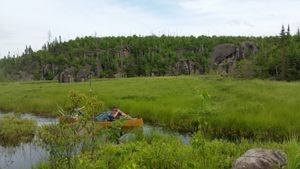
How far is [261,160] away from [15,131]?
1814 cm

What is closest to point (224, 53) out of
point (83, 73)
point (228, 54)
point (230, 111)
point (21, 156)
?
point (228, 54)

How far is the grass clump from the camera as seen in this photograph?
23.4 meters

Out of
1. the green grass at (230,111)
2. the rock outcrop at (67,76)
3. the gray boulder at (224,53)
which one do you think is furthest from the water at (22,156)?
the gray boulder at (224,53)

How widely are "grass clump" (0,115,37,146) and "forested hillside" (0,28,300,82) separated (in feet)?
266

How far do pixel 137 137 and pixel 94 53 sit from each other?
122608 millimetres

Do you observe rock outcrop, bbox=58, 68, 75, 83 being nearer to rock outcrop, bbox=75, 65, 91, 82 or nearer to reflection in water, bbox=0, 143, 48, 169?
rock outcrop, bbox=75, 65, 91, 82

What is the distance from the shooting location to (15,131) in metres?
24.1

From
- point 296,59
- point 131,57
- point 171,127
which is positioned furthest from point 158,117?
point 131,57

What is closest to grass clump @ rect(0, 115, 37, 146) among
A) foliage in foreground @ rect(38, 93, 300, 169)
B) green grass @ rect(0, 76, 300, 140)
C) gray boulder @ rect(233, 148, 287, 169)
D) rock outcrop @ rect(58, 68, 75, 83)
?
green grass @ rect(0, 76, 300, 140)

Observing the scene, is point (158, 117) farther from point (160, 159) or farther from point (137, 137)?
point (160, 159)

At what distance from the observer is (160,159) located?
11695mm

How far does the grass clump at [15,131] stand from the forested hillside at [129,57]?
81.1 m

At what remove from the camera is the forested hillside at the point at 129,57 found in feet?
375

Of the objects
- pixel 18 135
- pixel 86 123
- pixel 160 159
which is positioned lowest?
pixel 18 135
